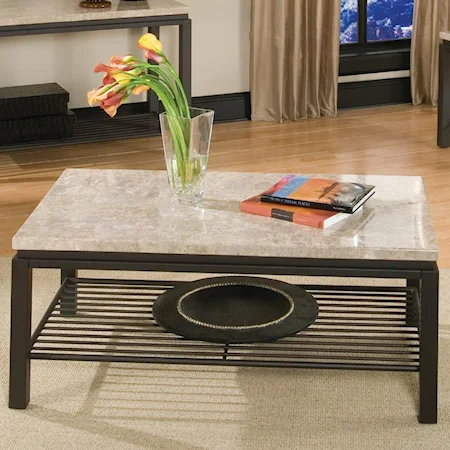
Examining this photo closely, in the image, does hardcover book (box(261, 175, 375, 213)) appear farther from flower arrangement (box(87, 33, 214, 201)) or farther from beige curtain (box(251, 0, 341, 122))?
beige curtain (box(251, 0, 341, 122))

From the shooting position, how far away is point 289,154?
17.0 feet

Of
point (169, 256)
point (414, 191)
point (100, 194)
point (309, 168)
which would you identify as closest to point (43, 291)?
point (100, 194)

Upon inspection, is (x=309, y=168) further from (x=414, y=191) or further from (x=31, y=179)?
(x=414, y=191)

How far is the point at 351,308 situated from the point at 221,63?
2.94 m

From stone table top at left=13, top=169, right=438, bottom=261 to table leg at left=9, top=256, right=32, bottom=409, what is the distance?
8 cm

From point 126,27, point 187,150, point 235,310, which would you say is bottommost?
point 235,310

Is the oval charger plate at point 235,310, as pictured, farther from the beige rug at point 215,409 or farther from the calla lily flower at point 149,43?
the calla lily flower at point 149,43

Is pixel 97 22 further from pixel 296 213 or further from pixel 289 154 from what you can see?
pixel 296 213

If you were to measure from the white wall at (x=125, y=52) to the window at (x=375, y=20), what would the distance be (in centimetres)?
85

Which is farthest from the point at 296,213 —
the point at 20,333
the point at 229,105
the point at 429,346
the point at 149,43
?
the point at 229,105

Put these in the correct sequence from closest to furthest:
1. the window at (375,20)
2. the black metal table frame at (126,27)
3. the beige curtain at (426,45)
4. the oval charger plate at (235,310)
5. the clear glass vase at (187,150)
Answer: the oval charger plate at (235,310)
the clear glass vase at (187,150)
the black metal table frame at (126,27)
the beige curtain at (426,45)
the window at (375,20)

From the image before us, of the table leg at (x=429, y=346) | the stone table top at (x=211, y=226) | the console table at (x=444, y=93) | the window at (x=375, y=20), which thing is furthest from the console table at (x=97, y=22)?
the table leg at (x=429, y=346)

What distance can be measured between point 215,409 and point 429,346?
58 centimetres

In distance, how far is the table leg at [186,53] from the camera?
494 centimetres
